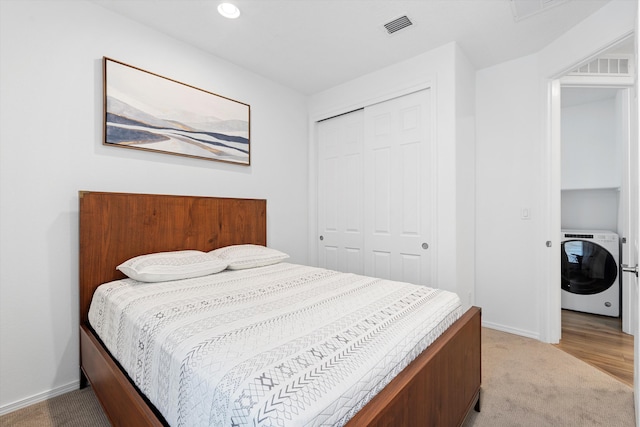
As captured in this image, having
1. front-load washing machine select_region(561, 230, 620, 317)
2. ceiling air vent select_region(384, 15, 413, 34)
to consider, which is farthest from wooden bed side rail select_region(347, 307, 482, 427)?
front-load washing machine select_region(561, 230, 620, 317)

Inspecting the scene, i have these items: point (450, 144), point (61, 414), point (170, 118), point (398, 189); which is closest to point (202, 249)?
point (170, 118)

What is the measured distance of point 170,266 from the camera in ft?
6.36

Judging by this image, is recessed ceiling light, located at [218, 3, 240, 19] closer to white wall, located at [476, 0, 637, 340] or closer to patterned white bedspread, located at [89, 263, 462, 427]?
patterned white bedspread, located at [89, 263, 462, 427]

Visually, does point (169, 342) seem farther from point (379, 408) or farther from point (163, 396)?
point (379, 408)

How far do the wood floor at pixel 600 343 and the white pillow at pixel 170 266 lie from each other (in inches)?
112

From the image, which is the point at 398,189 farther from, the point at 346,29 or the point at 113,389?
the point at 113,389

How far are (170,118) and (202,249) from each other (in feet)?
3.49

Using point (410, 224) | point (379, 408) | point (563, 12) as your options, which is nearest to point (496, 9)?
point (563, 12)

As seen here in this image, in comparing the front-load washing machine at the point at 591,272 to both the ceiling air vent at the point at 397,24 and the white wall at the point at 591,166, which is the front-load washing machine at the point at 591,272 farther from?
the ceiling air vent at the point at 397,24

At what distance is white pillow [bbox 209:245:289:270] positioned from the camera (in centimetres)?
229

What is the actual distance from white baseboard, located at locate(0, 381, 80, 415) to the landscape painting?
160 cm

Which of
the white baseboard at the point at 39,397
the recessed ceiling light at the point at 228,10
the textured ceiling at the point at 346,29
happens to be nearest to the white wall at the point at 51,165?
the white baseboard at the point at 39,397

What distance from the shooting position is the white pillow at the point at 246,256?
2285 millimetres

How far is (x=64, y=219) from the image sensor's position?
6.32 ft
